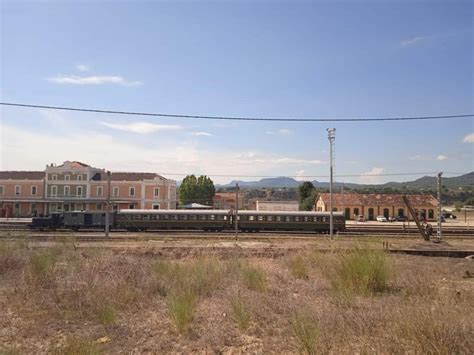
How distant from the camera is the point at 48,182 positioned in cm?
6919

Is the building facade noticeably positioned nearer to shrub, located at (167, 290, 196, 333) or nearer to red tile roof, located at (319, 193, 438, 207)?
red tile roof, located at (319, 193, 438, 207)

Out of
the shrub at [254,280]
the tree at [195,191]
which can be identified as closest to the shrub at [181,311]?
the shrub at [254,280]

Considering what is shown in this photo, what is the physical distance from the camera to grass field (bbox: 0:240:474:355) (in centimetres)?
625

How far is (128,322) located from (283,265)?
9.34m

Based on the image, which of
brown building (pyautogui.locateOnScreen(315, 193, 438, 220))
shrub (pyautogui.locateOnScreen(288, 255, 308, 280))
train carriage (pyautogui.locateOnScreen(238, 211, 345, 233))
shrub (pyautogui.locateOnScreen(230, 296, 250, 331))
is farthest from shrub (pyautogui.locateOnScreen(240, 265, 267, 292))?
brown building (pyautogui.locateOnScreen(315, 193, 438, 220))

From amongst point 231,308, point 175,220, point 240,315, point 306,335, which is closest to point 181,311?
point 240,315

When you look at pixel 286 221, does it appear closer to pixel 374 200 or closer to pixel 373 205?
pixel 373 205

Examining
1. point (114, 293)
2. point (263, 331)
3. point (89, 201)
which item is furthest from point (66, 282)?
point (89, 201)

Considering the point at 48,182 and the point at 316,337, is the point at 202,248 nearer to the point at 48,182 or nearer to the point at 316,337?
the point at 316,337

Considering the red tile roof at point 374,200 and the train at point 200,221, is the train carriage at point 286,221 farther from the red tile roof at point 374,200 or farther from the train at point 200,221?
the red tile roof at point 374,200

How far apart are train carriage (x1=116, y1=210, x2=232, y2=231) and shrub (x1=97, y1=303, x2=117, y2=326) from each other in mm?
31982

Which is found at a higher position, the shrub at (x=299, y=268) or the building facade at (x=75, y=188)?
the building facade at (x=75, y=188)

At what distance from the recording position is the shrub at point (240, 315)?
7.73 m

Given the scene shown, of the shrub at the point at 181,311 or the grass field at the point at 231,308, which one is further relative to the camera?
the shrub at the point at 181,311
